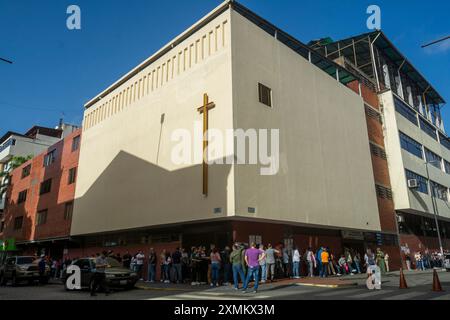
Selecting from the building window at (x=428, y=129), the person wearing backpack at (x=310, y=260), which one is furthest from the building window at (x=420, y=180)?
the person wearing backpack at (x=310, y=260)

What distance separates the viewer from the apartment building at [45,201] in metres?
32.1

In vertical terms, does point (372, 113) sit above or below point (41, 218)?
above

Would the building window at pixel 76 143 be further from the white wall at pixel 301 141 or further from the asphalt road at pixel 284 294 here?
the asphalt road at pixel 284 294

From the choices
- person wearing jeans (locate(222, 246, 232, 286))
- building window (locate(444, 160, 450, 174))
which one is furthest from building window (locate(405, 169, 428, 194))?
person wearing jeans (locate(222, 246, 232, 286))

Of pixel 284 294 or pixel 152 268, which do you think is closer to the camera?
pixel 284 294

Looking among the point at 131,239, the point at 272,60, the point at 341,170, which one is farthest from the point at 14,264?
the point at 341,170

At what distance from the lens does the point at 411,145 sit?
117ft

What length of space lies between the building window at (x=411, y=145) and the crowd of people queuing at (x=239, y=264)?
15402mm

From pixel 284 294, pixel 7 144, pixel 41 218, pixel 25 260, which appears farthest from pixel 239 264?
pixel 7 144

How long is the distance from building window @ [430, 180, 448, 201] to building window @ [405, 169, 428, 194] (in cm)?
182

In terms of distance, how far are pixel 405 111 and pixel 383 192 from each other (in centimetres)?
1188

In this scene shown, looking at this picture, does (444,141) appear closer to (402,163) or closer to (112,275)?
(402,163)

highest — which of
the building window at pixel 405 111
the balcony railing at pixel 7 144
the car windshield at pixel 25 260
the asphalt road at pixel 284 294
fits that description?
the balcony railing at pixel 7 144

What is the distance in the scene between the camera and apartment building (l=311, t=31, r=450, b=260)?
32.2 meters
